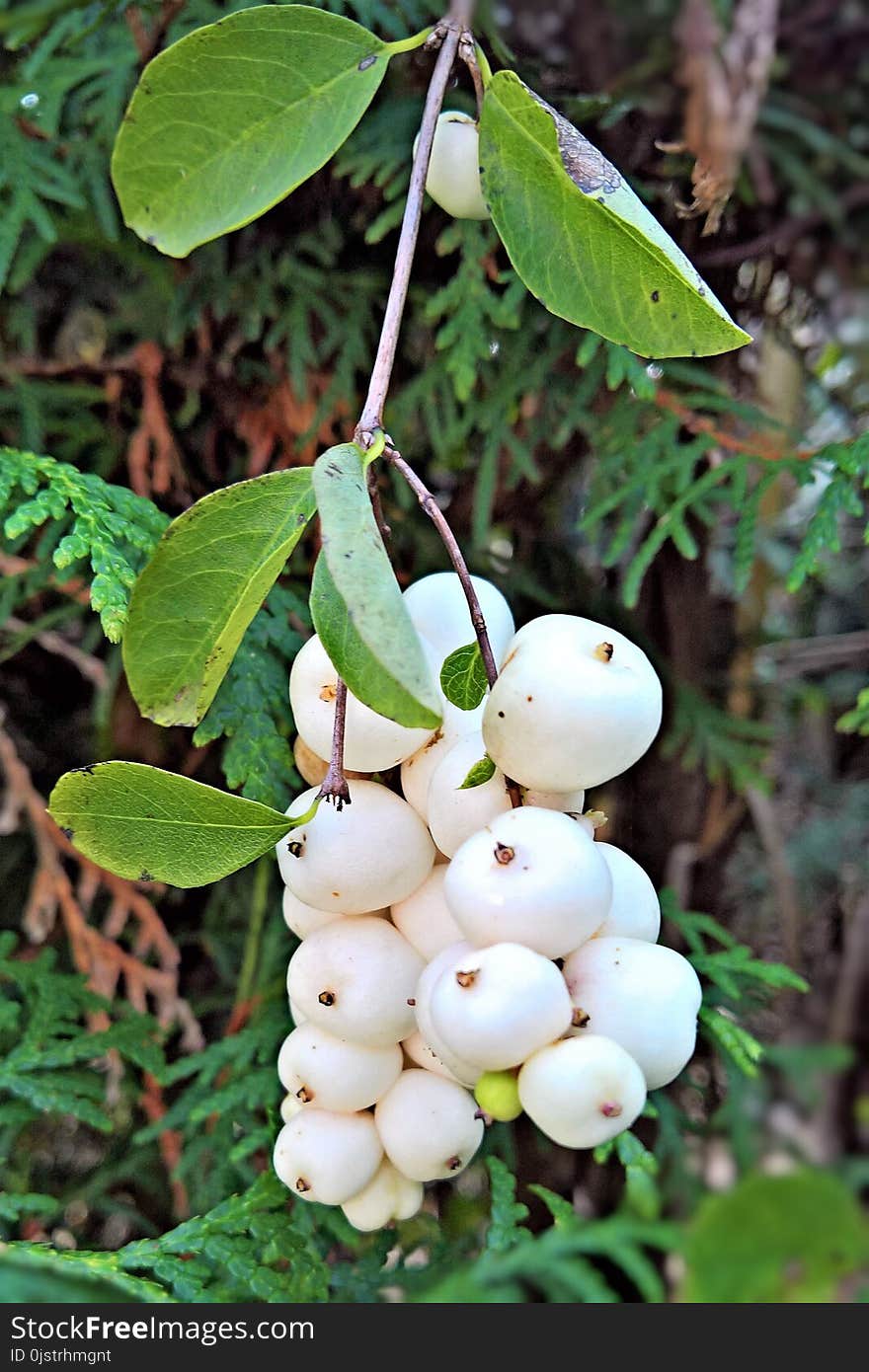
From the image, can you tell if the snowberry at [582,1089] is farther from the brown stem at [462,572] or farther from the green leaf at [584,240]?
the green leaf at [584,240]

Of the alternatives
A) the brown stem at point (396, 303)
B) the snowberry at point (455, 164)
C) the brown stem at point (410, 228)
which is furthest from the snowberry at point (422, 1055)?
the snowberry at point (455, 164)

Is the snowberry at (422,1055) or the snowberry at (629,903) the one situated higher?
the snowberry at (629,903)

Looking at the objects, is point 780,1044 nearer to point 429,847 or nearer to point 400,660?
point 429,847

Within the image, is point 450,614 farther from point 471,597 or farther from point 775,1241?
point 775,1241

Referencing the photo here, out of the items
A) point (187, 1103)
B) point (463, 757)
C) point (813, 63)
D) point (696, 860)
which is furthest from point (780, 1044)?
point (813, 63)

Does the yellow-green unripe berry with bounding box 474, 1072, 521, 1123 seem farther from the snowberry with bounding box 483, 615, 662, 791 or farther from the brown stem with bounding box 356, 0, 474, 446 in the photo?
the brown stem with bounding box 356, 0, 474, 446

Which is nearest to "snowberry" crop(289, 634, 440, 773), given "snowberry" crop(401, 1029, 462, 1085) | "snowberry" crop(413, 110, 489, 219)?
"snowberry" crop(401, 1029, 462, 1085)

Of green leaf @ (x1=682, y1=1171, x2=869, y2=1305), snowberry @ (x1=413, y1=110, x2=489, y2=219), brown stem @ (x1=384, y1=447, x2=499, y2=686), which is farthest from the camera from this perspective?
snowberry @ (x1=413, y1=110, x2=489, y2=219)
